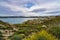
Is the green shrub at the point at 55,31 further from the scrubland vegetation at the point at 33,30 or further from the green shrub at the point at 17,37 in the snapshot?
the green shrub at the point at 17,37

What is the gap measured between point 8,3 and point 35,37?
0.64 metres

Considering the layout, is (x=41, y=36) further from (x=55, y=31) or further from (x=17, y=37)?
(x=17, y=37)

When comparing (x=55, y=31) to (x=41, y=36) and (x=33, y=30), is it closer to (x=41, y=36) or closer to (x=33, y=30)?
(x=41, y=36)

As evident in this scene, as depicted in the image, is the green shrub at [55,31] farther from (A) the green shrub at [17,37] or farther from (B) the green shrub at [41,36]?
(A) the green shrub at [17,37]

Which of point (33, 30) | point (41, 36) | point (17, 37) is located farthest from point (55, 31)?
point (17, 37)

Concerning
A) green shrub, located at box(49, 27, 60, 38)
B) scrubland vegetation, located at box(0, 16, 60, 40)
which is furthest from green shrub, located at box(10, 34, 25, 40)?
green shrub, located at box(49, 27, 60, 38)

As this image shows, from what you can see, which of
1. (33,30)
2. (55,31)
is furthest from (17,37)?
(55,31)

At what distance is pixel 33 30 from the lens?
2152mm

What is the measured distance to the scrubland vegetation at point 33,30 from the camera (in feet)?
6.98

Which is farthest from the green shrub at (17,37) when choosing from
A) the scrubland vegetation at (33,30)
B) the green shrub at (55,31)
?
the green shrub at (55,31)

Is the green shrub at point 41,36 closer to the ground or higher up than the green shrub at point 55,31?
closer to the ground

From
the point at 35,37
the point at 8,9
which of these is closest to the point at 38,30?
the point at 35,37

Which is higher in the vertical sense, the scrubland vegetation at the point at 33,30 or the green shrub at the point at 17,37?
the scrubland vegetation at the point at 33,30

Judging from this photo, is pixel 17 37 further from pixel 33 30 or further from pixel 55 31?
pixel 55 31
